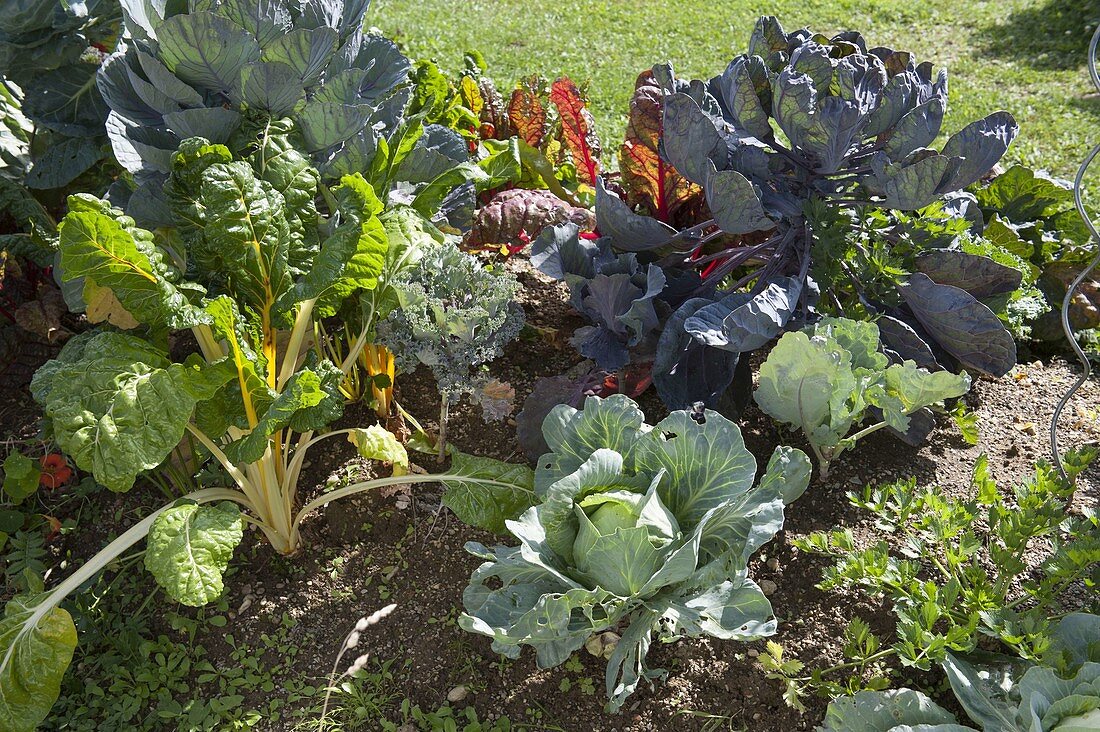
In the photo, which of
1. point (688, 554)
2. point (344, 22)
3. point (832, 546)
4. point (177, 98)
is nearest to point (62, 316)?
point (177, 98)

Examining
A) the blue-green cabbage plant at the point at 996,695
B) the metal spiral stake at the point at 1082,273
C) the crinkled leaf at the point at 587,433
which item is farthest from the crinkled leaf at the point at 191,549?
the metal spiral stake at the point at 1082,273

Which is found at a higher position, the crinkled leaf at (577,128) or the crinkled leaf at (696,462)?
the crinkled leaf at (577,128)

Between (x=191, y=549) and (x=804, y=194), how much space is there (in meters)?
1.71

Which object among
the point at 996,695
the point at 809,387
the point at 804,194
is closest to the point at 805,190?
the point at 804,194

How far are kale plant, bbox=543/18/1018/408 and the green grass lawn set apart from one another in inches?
78.3

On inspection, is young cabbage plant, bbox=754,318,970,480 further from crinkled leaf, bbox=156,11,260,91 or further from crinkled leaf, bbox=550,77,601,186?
crinkled leaf, bbox=156,11,260,91

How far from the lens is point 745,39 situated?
5.27 meters

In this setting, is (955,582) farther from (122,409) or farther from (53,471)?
(53,471)

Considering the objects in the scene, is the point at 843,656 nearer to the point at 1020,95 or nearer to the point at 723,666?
the point at 723,666

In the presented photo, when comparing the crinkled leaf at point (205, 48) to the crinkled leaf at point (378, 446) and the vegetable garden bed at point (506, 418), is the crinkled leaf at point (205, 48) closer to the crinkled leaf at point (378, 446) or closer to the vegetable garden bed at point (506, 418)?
the vegetable garden bed at point (506, 418)

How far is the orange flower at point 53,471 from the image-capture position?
2434 mm

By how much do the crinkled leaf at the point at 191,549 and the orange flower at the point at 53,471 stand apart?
2.41 ft

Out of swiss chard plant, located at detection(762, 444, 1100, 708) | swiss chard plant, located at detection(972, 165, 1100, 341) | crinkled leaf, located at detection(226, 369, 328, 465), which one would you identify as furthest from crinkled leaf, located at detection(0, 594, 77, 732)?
swiss chard plant, located at detection(972, 165, 1100, 341)

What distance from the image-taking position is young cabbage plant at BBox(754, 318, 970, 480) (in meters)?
1.99
